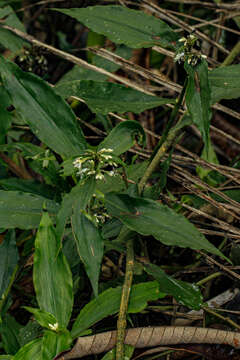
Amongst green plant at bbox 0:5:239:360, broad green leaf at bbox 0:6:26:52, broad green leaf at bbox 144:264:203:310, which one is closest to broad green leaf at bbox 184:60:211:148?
green plant at bbox 0:5:239:360

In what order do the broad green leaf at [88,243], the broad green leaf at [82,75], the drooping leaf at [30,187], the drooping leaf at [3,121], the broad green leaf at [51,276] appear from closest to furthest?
the broad green leaf at [88,243] < the broad green leaf at [51,276] < the drooping leaf at [30,187] < the drooping leaf at [3,121] < the broad green leaf at [82,75]

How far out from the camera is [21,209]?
116 centimetres

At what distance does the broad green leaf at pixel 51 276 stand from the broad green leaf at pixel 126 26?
553 millimetres

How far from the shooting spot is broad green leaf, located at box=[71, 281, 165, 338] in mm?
1121

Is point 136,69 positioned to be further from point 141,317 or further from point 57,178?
point 141,317

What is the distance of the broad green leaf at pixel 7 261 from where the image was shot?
1.29 metres

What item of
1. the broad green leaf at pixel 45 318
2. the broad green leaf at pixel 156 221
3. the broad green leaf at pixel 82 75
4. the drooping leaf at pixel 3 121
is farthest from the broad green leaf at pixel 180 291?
the broad green leaf at pixel 82 75

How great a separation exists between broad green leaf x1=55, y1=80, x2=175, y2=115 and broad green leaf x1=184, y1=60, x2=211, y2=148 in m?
0.22

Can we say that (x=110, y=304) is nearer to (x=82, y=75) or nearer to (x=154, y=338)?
(x=154, y=338)

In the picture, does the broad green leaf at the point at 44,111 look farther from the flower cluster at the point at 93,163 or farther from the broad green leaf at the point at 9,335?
the broad green leaf at the point at 9,335

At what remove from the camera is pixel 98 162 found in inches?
39.9

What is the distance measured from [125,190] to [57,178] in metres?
0.26

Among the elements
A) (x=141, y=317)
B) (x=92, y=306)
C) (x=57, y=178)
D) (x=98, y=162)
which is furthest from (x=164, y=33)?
(x=141, y=317)

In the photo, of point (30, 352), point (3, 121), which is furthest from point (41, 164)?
point (30, 352)
